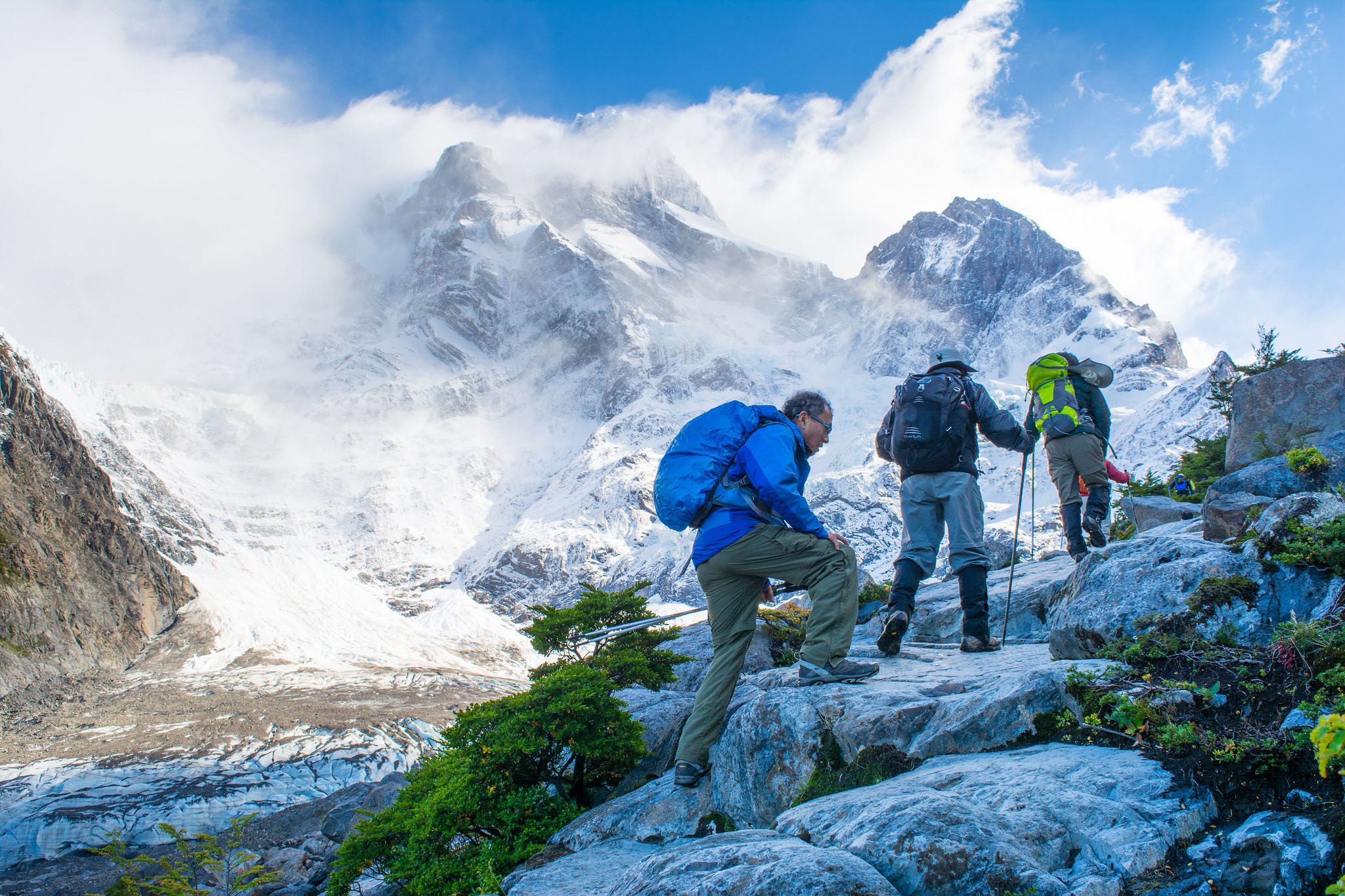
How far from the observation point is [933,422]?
6430 millimetres

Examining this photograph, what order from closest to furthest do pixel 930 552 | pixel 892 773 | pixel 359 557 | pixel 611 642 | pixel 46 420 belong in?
1. pixel 892 773
2. pixel 930 552
3. pixel 611 642
4. pixel 46 420
5. pixel 359 557

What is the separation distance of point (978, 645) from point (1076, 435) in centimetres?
341

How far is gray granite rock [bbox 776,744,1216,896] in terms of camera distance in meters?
2.79

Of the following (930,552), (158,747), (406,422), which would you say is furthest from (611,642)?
(406,422)

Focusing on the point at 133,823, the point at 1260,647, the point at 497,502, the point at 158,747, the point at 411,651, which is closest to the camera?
the point at 1260,647

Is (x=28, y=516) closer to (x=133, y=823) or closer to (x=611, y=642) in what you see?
(x=133, y=823)

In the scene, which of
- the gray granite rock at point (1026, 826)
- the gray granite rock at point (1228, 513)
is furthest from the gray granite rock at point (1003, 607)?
the gray granite rock at point (1026, 826)

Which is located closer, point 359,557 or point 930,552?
point 930,552

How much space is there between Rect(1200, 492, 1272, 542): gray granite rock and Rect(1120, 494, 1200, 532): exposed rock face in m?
5.26

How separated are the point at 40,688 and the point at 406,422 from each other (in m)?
131

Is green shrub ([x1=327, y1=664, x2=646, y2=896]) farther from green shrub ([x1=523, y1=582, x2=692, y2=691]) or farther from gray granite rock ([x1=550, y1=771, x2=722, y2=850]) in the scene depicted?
green shrub ([x1=523, y1=582, x2=692, y2=691])

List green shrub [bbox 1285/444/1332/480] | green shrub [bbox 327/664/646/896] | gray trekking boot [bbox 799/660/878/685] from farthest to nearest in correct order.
A: green shrub [bbox 1285/444/1332/480] → green shrub [bbox 327/664/646/896] → gray trekking boot [bbox 799/660/878/685]

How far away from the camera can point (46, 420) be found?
74688 millimetres

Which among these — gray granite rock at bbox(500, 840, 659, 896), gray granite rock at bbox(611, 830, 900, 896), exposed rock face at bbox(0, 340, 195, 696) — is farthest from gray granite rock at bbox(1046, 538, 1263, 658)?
exposed rock face at bbox(0, 340, 195, 696)
